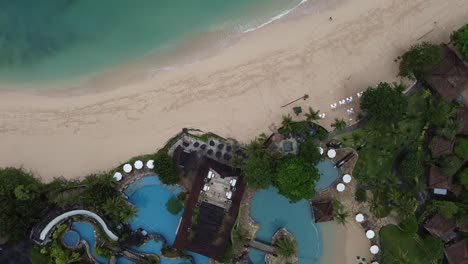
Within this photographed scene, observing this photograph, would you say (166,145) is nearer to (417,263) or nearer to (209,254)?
(209,254)

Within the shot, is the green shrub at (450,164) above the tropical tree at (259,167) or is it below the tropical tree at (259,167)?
below

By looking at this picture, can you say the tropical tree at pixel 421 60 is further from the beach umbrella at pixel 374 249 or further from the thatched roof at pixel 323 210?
the beach umbrella at pixel 374 249

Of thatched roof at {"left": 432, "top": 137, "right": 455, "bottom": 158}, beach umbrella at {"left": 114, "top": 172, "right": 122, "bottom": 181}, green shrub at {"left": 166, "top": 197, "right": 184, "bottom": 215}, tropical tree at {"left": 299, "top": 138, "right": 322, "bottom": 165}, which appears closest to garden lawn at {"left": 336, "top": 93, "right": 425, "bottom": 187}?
thatched roof at {"left": 432, "top": 137, "right": 455, "bottom": 158}

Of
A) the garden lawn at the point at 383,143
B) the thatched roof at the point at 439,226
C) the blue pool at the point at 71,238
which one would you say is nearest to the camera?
the blue pool at the point at 71,238

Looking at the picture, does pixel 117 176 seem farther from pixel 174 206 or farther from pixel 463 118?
pixel 463 118

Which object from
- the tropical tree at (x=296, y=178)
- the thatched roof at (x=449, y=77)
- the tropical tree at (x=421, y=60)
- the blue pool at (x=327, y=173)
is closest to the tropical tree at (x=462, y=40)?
the thatched roof at (x=449, y=77)

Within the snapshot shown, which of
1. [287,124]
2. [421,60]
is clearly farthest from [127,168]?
[421,60]
